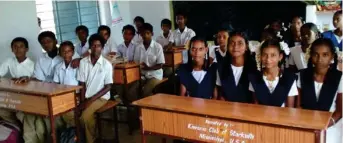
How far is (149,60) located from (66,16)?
1942 millimetres

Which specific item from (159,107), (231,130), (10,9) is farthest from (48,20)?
(231,130)

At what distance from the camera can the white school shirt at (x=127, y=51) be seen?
493 centimetres

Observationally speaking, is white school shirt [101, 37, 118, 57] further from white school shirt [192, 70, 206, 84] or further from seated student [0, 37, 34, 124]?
white school shirt [192, 70, 206, 84]

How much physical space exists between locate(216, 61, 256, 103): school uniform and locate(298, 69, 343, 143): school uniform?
39 cm

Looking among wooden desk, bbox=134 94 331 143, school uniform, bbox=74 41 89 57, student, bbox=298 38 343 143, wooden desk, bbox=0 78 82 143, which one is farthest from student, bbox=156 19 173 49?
student, bbox=298 38 343 143

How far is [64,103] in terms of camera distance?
3131mm

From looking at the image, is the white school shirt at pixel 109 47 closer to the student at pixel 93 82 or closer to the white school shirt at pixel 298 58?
the student at pixel 93 82

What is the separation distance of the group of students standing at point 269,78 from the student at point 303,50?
28.7 inches

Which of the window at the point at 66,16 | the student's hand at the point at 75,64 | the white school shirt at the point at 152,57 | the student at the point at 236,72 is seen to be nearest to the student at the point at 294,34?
the white school shirt at the point at 152,57

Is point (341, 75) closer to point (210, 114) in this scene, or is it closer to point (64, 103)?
point (210, 114)

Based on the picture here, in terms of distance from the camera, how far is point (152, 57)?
459cm

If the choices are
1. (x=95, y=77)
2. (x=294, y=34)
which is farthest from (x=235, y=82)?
(x=294, y=34)

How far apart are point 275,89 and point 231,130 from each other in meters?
0.48

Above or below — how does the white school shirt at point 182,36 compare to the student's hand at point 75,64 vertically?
above
